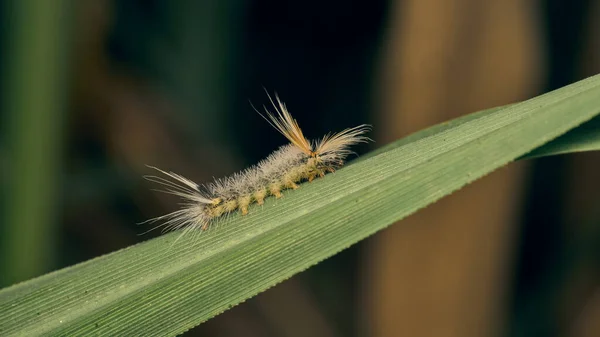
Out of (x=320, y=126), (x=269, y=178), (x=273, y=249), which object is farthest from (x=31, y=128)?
(x=320, y=126)

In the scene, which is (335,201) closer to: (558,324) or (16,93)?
(16,93)

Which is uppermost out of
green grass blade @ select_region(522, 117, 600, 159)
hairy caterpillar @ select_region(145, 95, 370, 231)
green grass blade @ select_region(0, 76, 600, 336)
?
hairy caterpillar @ select_region(145, 95, 370, 231)

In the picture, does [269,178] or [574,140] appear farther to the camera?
[269,178]

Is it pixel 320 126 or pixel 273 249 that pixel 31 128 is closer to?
pixel 273 249

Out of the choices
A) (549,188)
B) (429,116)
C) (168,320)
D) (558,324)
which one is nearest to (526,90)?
(429,116)

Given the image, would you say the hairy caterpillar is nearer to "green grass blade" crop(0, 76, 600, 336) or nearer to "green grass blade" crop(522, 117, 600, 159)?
"green grass blade" crop(0, 76, 600, 336)

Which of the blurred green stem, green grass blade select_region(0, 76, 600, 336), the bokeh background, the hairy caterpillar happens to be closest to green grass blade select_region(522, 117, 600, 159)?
green grass blade select_region(0, 76, 600, 336)
